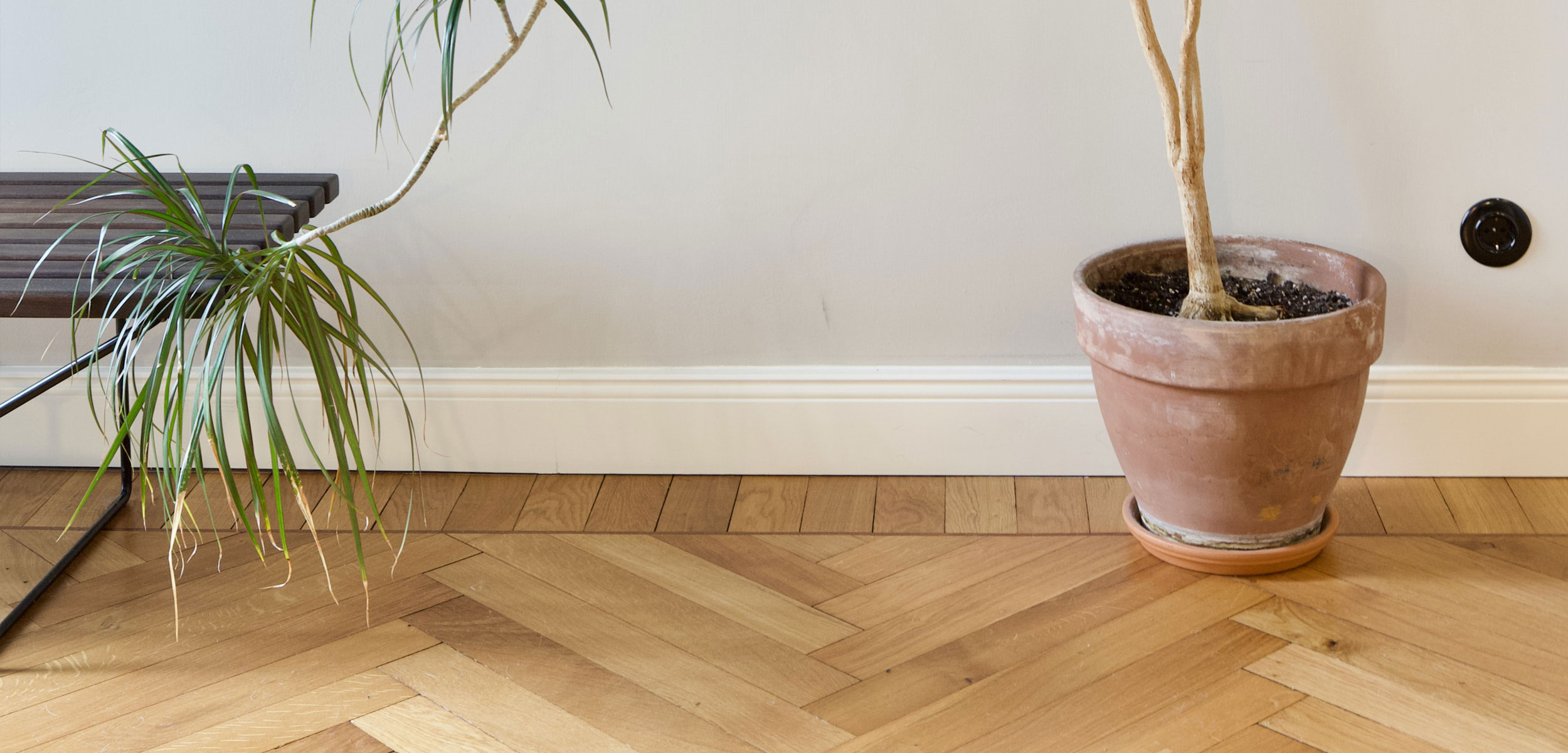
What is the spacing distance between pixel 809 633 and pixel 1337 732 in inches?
23.0

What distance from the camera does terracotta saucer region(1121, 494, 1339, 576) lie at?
1.48 m

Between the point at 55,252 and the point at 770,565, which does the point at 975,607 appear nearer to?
the point at 770,565

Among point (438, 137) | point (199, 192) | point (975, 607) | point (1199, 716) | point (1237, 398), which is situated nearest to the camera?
point (438, 137)

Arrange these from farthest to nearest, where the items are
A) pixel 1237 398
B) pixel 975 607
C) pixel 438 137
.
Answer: pixel 975 607 < pixel 1237 398 < pixel 438 137

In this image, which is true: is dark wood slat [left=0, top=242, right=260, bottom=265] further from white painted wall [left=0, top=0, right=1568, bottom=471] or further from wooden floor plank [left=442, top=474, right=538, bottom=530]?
wooden floor plank [left=442, top=474, right=538, bottom=530]

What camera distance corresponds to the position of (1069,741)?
1.22 meters

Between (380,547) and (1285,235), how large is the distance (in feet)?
4.40

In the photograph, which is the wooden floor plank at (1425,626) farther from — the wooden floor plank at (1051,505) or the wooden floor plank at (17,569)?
the wooden floor plank at (17,569)

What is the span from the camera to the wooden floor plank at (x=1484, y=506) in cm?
160

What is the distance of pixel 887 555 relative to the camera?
5.23 feet

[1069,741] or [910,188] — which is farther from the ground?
[910,188]

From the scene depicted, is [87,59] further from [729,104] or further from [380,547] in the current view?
[729,104]

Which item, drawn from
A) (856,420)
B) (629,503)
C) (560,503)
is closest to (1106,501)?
(856,420)

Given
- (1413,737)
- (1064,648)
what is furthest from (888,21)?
(1413,737)
